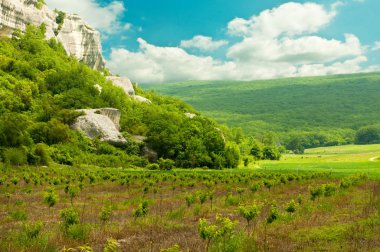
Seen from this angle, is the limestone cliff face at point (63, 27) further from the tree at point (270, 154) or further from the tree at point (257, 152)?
the tree at point (270, 154)

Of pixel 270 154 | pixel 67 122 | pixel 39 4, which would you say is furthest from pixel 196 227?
pixel 39 4

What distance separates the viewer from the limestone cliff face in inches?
5123

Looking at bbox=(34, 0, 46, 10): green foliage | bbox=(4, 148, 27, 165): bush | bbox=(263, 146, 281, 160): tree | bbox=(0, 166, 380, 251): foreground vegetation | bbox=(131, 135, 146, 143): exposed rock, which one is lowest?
bbox=(263, 146, 281, 160): tree

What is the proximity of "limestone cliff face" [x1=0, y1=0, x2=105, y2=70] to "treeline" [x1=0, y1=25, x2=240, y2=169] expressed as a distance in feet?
13.9

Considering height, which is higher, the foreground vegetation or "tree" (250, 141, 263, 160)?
the foreground vegetation

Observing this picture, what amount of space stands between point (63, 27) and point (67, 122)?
288 feet

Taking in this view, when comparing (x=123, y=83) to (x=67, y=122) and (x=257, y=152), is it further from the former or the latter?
(x=67, y=122)

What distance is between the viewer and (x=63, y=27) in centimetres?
16925

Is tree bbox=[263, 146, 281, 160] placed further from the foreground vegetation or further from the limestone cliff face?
the foreground vegetation

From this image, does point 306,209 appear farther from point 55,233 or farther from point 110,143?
point 110,143

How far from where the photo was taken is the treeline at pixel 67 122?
3002 inches

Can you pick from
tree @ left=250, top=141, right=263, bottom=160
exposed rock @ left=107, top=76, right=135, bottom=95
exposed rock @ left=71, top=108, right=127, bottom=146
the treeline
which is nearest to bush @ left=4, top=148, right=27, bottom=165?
the treeline

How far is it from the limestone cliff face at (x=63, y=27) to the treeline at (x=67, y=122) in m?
4.25

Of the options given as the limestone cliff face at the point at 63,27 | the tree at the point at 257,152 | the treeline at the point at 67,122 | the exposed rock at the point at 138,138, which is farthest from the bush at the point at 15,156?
the tree at the point at 257,152
